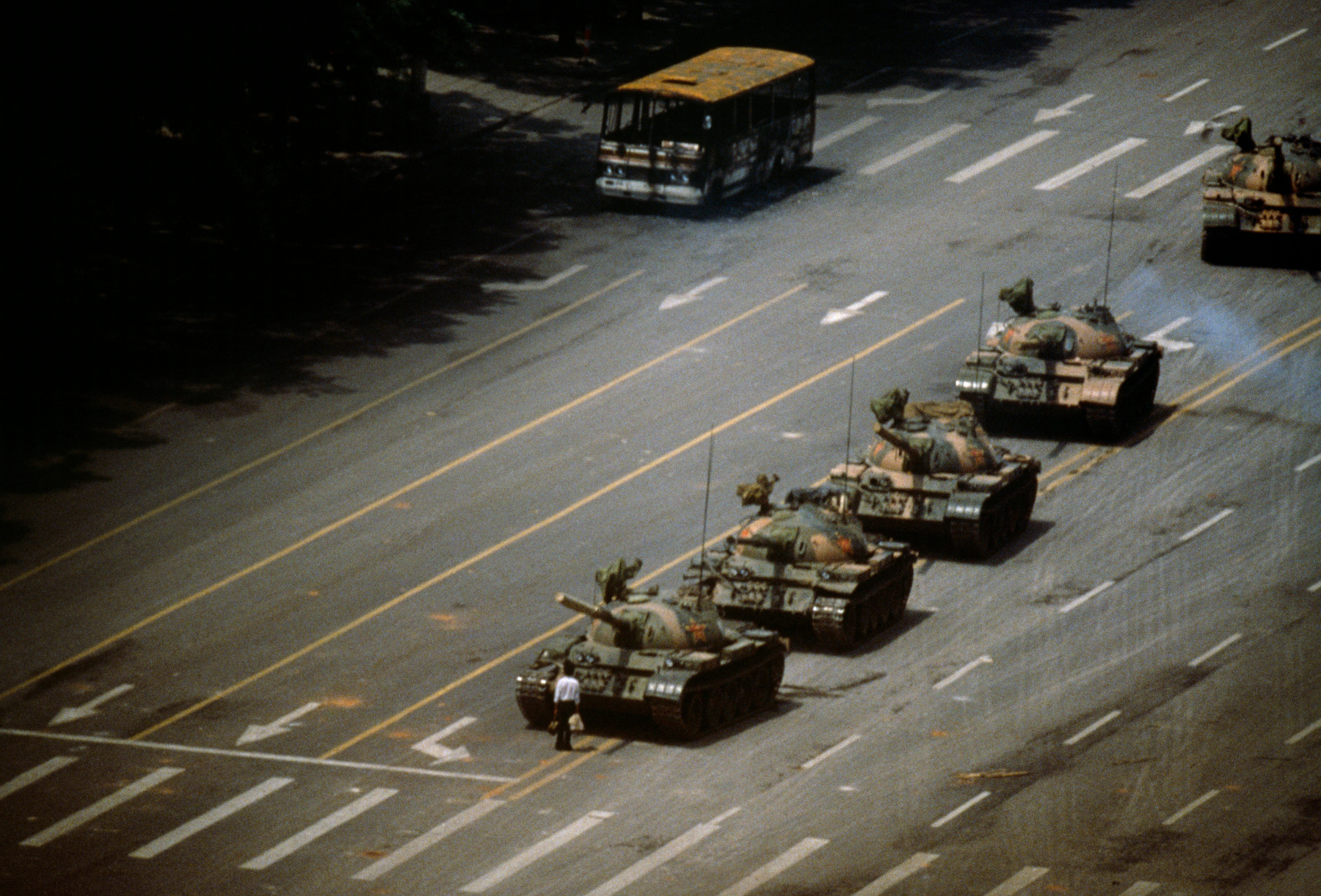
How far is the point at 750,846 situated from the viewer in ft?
98.3

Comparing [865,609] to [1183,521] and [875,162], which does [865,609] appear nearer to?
[1183,521]

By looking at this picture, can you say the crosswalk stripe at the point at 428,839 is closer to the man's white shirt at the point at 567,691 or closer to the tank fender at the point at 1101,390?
the man's white shirt at the point at 567,691

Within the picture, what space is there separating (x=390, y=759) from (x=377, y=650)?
4.70m

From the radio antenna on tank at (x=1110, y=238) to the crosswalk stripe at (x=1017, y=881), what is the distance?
889 inches

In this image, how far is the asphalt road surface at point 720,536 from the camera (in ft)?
99.7

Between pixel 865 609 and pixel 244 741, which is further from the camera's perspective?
pixel 865 609

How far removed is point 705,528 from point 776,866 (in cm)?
1292

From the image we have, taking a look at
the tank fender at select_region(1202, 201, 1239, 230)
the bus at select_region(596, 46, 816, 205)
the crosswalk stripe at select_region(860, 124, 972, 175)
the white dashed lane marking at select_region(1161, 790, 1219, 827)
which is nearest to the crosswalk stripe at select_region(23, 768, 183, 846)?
the white dashed lane marking at select_region(1161, 790, 1219, 827)

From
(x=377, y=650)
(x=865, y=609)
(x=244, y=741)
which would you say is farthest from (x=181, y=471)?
(x=865, y=609)

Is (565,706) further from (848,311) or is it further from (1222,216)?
(1222,216)

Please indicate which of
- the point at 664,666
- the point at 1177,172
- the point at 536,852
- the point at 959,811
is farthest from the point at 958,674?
the point at 1177,172

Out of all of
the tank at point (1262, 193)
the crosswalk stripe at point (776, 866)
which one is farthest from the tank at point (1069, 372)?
the crosswalk stripe at point (776, 866)

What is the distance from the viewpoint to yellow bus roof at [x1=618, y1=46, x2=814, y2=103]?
189ft

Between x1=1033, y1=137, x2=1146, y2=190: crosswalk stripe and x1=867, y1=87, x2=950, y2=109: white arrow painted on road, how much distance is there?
617cm
